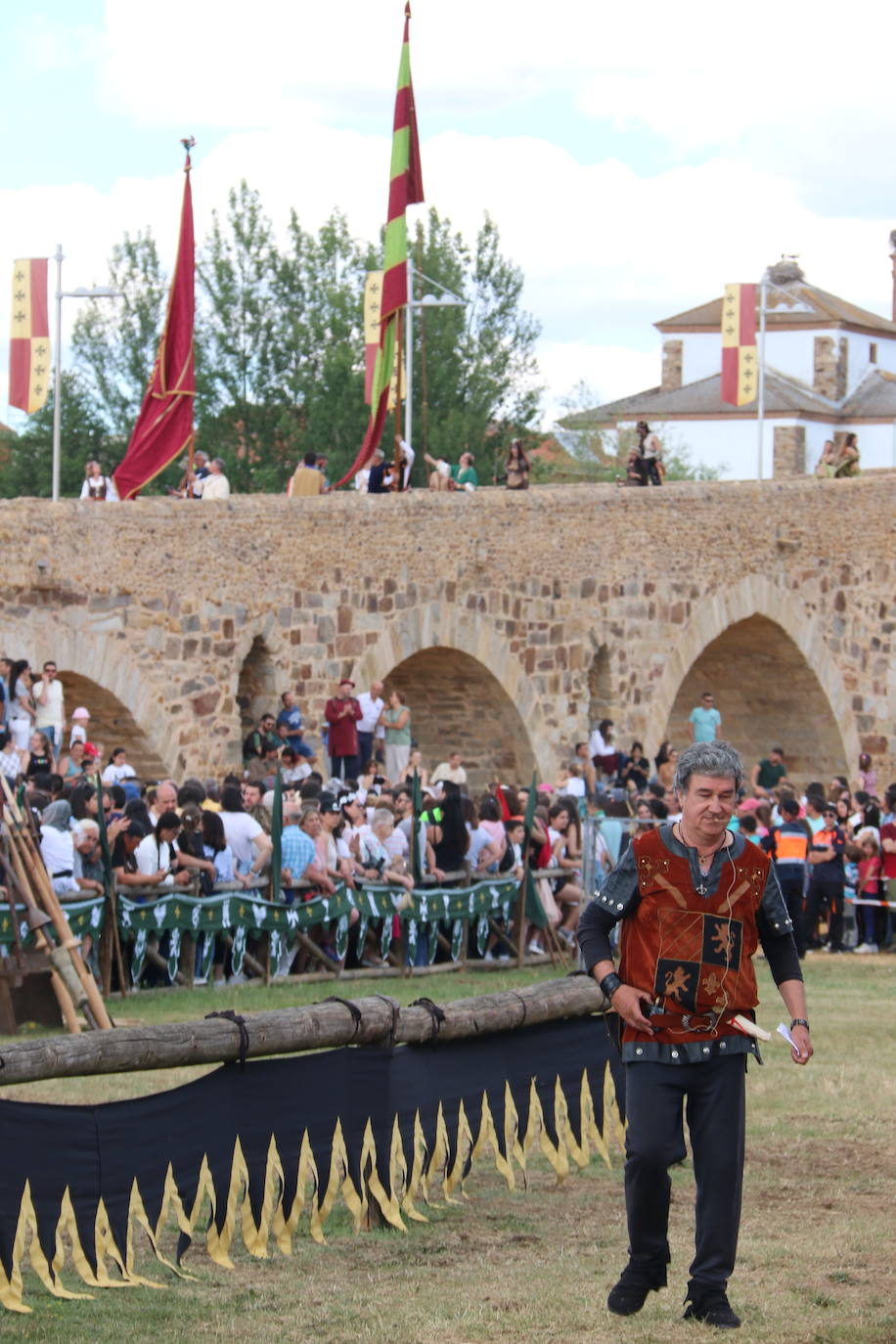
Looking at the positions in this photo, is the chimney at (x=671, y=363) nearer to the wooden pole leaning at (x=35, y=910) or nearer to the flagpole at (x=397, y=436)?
the flagpole at (x=397, y=436)

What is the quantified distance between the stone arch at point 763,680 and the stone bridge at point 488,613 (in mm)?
27

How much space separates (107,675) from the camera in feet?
59.8

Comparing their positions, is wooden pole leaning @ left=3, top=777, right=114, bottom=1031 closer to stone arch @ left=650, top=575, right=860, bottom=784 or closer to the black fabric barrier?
the black fabric barrier

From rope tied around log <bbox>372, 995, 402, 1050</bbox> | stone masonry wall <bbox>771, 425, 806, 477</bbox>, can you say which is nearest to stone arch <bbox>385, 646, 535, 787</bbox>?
rope tied around log <bbox>372, 995, 402, 1050</bbox>

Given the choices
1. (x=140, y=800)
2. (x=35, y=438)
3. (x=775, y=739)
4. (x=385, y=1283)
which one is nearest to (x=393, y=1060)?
(x=385, y=1283)

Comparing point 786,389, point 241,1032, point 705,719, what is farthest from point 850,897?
point 786,389

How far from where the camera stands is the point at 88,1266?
572 centimetres

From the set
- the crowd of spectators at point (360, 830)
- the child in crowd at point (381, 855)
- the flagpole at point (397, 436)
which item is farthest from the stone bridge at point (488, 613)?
the child in crowd at point (381, 855)

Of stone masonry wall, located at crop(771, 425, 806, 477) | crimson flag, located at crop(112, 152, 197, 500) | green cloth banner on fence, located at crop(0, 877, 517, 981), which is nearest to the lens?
green cloth banner on fence, located at crop(0, 877, 517, 981)

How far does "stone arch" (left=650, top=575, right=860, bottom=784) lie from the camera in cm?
2300

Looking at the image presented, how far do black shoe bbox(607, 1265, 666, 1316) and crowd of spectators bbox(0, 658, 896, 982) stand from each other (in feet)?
19.8

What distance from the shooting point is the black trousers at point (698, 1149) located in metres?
5.11

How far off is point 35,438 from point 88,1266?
1535 inches

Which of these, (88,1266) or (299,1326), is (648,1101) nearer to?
(299,1326)
